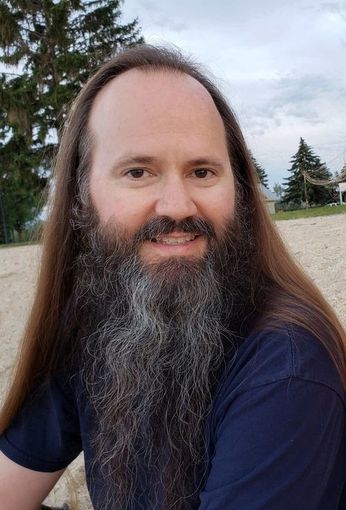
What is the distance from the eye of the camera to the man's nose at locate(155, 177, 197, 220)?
1236 millimetres

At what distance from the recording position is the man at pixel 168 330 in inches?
36.6

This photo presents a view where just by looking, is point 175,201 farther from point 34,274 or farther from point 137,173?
point 34,274

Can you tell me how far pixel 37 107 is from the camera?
1641 centimetres

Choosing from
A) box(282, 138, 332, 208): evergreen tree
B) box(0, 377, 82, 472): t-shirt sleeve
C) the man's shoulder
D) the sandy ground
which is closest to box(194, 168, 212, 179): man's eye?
the man's shoulder

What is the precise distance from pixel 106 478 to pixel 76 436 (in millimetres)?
202

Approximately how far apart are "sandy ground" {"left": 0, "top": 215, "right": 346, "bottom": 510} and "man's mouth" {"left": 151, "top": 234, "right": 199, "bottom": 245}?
1484 millimetres

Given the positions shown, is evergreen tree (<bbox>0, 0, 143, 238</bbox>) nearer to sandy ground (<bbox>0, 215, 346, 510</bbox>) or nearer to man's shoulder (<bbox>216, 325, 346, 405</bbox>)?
sandy ground (<bbox>0, 215, 346, 510</bbox>)

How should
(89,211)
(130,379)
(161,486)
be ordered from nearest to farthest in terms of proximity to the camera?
(161,486)
(130,379)
(89,211)

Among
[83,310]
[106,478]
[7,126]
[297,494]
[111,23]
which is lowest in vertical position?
[106,478]

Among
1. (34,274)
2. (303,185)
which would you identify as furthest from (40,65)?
(303,185)

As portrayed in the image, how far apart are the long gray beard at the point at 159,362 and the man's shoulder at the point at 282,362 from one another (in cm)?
15

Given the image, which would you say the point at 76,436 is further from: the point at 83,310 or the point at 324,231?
the point at 324,231

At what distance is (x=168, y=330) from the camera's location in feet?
4.18

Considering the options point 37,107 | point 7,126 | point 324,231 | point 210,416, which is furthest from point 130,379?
point 7,126
